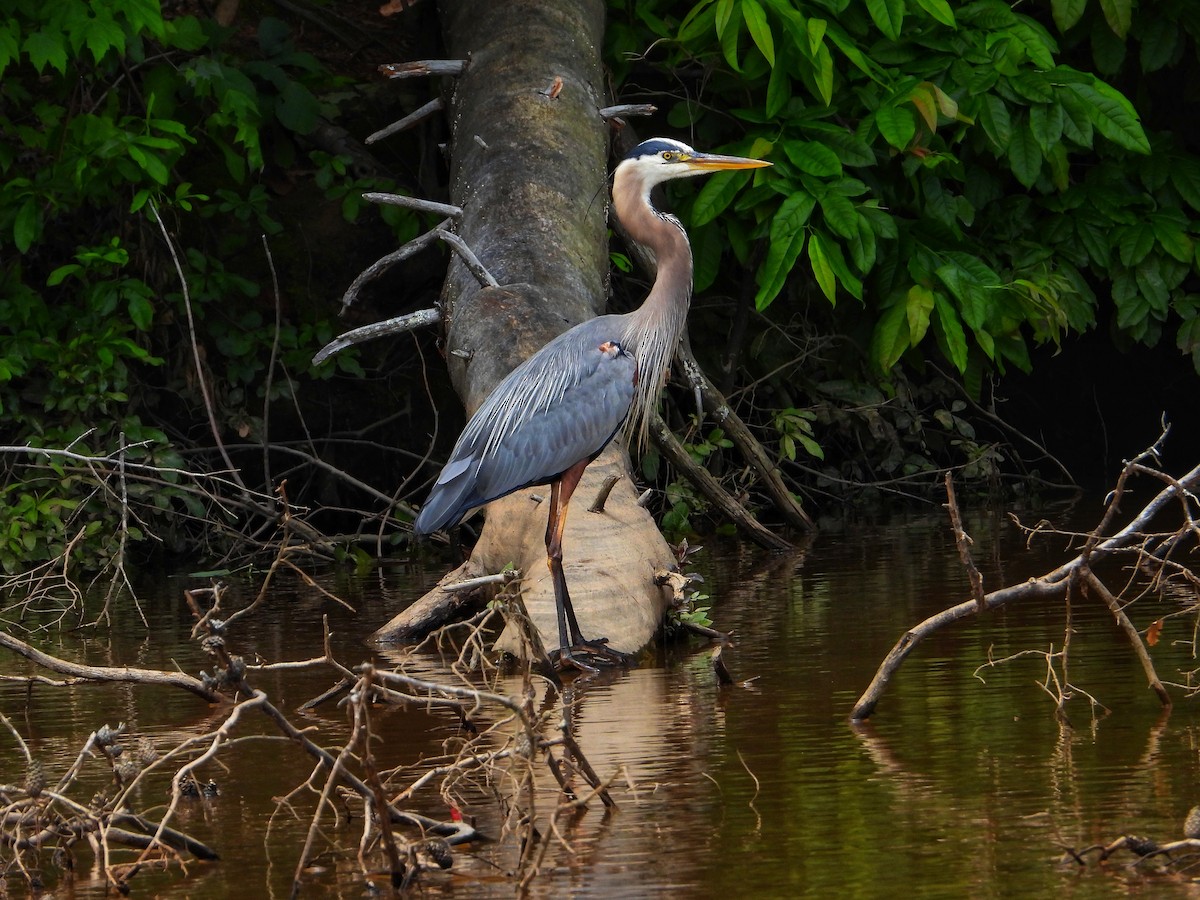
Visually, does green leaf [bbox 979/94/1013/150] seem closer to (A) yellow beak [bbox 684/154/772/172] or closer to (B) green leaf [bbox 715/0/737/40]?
(B) green leaf [bbox 715/0/737/40]

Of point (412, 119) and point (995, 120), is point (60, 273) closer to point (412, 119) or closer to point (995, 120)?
point (412, 119)

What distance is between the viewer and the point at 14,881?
11.7 ft

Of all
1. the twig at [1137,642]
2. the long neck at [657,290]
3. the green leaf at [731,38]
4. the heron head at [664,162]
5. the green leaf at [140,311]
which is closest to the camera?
the twig at [1137,642]

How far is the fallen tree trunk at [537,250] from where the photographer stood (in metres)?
6.20

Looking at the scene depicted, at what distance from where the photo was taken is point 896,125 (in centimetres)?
804

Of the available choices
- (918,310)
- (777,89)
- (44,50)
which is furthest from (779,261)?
(44,50)

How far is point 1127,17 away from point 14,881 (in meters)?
6.67

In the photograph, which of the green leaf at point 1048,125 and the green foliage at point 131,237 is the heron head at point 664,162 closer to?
the green leaf at point 1048,125

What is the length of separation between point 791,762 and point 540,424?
7.40 ft

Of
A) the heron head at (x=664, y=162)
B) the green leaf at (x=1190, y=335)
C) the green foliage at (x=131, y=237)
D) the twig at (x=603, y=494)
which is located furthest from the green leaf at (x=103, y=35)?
the green leaf at (x=1190, y=335)

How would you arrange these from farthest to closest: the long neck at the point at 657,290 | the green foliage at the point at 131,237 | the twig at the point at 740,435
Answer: the twig at the point at 740,435
the green foliage at the point at 131,237
the long neck at the point at 657,290

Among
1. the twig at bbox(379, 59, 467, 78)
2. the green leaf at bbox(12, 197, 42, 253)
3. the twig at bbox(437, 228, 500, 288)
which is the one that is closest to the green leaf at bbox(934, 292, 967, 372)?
the twig at bbox(437, 228, 500, 288)

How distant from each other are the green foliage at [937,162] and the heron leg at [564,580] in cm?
198

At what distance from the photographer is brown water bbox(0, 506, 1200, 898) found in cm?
329
